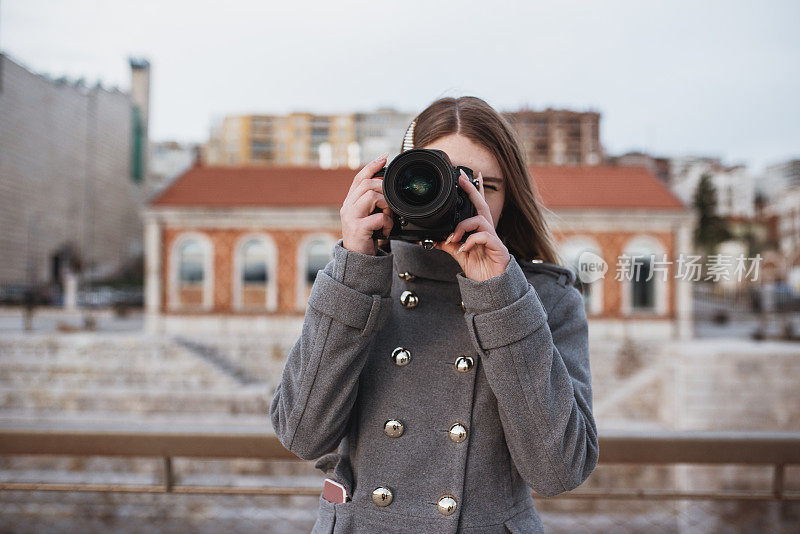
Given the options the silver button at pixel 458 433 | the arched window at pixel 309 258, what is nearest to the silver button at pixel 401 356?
the silver button at pixel 458 433

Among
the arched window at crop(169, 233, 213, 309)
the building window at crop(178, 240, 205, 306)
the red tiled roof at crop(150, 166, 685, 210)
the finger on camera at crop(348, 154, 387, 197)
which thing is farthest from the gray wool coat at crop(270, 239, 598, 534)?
the building window at crop(178, 240, 205, 306)

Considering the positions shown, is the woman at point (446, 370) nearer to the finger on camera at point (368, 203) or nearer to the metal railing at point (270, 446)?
the finger on camera at point (368, 203)

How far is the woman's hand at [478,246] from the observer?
630mm

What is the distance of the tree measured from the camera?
2.59m

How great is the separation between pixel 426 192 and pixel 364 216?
9 centimetres

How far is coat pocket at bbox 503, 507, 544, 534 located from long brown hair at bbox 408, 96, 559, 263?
40 cm

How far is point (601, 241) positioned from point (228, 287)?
6.93 m

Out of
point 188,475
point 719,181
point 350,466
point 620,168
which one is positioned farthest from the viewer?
point 620,168

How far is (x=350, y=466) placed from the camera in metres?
0.74

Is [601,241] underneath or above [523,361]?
above

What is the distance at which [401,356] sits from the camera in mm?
720

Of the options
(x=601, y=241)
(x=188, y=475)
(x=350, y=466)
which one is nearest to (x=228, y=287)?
(x=188, y=475)

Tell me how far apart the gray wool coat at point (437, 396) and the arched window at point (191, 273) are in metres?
9.15

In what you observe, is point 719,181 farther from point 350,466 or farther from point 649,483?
point 649,483
